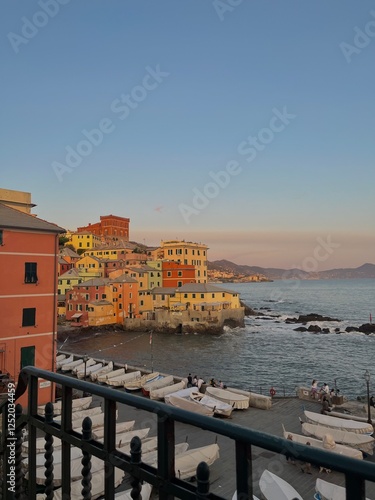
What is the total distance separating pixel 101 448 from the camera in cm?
236

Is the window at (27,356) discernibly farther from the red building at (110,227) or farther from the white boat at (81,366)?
the red building at (110,227)

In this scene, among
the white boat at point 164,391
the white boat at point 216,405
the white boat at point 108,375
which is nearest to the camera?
the white boat at point 216,405

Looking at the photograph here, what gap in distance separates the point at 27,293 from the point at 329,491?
1690 centimetres

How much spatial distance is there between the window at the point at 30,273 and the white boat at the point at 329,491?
1675cm

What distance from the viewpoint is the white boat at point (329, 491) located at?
11.7 m

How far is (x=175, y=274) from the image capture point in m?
79.5

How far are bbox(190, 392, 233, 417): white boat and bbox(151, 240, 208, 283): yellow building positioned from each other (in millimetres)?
58639

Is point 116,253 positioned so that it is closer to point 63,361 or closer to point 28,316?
point 63,361

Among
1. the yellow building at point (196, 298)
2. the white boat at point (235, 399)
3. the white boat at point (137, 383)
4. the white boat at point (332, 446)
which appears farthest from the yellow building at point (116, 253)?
the white boat at point (332, 446)

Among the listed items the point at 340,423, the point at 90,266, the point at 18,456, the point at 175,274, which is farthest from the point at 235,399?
the point at 90,266

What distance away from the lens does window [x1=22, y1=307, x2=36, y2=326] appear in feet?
70.3

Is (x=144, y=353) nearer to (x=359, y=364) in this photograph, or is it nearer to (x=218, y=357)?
(x=218, y=357)

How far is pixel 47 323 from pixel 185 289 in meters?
45.6

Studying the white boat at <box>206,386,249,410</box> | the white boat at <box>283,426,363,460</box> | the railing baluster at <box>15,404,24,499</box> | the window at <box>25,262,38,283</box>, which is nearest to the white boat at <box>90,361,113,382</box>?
the white boat at <box>206,386,249,410</box>
